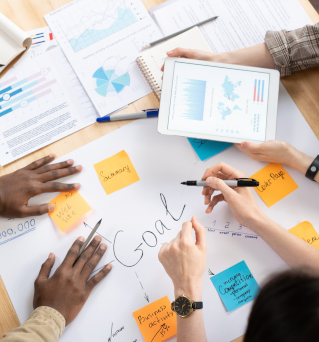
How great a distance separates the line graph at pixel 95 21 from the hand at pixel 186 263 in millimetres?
653

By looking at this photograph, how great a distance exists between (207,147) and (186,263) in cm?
34

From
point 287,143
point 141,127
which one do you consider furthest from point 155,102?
point 287,143

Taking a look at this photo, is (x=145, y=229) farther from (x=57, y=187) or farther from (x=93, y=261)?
(x=57, y=187)

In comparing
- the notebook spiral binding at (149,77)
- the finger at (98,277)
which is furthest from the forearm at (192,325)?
the notebook spiral binding at (149,77)

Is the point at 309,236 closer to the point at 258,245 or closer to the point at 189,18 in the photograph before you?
the point at 258,245

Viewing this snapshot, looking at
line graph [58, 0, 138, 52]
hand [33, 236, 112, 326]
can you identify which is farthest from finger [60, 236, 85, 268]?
line graph [58, 0, 138, 52]

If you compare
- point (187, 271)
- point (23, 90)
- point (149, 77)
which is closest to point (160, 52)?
point (149, 77)

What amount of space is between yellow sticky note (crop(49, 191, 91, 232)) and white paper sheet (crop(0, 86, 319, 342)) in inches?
0.9

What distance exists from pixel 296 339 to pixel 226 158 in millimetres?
508

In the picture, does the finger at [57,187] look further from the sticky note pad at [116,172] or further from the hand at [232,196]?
the hand at [232,196]

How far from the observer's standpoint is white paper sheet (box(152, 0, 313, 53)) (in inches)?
35.8

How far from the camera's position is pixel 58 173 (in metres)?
0.82

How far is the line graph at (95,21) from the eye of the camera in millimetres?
903

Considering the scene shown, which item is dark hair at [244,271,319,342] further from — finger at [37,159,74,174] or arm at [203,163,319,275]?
finger at [37,159,74,174]
